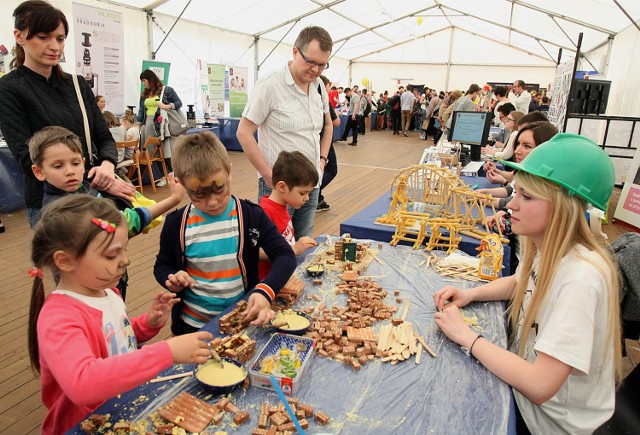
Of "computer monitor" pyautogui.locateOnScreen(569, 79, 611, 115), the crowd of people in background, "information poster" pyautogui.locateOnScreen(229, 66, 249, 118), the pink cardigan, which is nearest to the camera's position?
the pink cardigan

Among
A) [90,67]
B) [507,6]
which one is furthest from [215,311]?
[507,6]

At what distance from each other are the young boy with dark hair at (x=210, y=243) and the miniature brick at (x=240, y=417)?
58 cm

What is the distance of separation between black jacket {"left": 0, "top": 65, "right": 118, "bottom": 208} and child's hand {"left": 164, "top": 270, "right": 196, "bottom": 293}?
994 mm

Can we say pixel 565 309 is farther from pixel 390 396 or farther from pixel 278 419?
pixel 278 419

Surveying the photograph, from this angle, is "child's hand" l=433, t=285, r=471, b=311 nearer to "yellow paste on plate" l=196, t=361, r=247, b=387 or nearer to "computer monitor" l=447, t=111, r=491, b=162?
"yellow paste on plate" l=196, t=361, r=247, b=387

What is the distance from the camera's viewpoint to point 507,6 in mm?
13969

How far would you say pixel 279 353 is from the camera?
1.47 metres

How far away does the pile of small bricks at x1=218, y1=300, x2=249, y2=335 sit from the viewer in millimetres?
1615

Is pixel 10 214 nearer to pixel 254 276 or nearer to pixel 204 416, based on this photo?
pixel 254 276

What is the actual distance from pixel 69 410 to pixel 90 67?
8616mm

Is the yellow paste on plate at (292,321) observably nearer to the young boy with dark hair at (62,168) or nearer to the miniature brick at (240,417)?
the miniature brick at (240,417)

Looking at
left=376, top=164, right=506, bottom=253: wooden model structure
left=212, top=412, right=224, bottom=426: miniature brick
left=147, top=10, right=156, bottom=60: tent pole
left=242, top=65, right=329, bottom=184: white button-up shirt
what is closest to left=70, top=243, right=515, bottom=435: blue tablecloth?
left=212, top=412, right=224, bottom=426: miniature brick

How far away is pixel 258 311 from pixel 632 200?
→ 687cm

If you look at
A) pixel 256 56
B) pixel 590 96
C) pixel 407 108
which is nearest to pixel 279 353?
pixel 590 96
